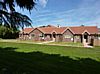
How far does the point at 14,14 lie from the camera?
7.64 meters

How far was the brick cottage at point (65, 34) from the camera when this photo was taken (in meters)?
50.5

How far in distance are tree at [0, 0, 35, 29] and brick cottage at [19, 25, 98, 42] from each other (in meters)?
43.2

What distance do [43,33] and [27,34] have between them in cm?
625

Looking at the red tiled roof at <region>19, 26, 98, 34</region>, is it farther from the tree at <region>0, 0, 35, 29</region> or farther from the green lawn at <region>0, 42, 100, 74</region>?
the tree at <region>0, 0, 35, 29</region>

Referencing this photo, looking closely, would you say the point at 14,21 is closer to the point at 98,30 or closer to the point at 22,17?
the point at 22,17

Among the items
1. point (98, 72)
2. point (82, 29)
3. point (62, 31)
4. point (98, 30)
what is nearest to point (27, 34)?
point (62, 31)

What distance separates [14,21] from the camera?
7.66m

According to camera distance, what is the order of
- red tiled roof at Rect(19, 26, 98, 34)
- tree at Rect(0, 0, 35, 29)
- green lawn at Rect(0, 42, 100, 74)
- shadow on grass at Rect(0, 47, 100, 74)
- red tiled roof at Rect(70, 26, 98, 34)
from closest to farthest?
tree at Rect(0, 0, 35, 29), shadow on grass at Rect(0, 47, 100, 74), green lawn at Rect(0, 42, 100, 74), red tiled roof at Rect(70, 26, 98, 34), red tiled roof at Rect(19, 26, 98, 34)

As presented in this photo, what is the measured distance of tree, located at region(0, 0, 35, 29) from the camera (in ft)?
24.2

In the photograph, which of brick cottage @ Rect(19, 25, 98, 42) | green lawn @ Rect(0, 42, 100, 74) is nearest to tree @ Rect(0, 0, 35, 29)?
green lawn @ Rect(0, 42, 100, 74)

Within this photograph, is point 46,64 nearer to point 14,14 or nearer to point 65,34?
point 14,14

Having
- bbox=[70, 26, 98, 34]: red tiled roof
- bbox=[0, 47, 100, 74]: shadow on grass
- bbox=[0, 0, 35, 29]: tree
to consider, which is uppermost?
bbox=[70, 26, 98, 34]: red tiled roof

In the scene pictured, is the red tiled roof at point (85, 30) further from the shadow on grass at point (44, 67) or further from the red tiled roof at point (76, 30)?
the shadow on grass at point (44, 67)

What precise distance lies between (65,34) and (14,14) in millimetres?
45667
